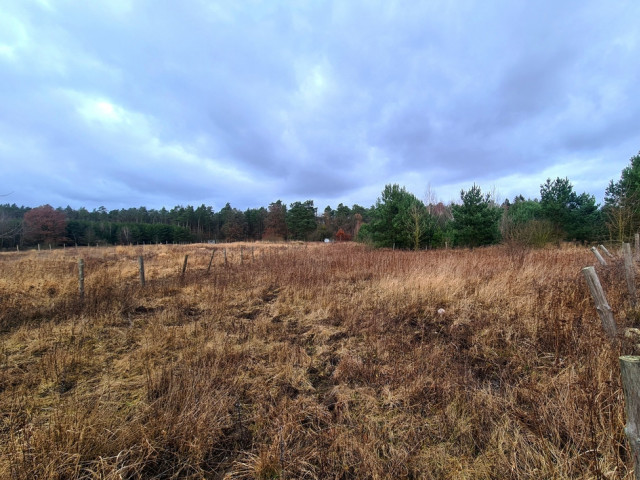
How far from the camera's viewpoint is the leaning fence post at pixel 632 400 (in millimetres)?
1159

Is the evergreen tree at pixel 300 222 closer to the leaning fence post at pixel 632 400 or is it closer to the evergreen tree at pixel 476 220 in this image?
the evergreen tree at pixel 476 220

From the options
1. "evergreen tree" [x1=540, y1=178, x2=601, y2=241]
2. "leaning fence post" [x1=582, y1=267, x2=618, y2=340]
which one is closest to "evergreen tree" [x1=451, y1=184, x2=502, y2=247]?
"evergreen tree" [x1=540, y1=178, x2=601, y2=241]

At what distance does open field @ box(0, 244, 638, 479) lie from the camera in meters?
1.81

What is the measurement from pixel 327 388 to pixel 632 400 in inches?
94.9

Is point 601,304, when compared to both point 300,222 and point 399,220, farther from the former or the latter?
point 300,222

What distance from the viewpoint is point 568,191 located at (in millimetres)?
22016

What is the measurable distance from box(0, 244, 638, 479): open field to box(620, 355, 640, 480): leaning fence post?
1.84 ft

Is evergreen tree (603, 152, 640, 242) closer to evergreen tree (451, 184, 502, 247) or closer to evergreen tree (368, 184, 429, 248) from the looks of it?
evergreen tree (451, 184, 502, 247)

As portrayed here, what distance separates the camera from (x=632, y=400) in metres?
1.19

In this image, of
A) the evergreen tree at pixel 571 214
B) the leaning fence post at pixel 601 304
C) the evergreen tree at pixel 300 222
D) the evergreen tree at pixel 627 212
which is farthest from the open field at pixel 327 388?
the evergreen tree at pixel 300 222

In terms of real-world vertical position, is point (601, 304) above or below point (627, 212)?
below

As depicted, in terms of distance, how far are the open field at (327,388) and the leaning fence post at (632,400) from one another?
0.56 m

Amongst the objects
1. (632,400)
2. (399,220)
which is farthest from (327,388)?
(399,220)

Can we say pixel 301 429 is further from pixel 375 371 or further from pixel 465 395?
pixel 465 395
